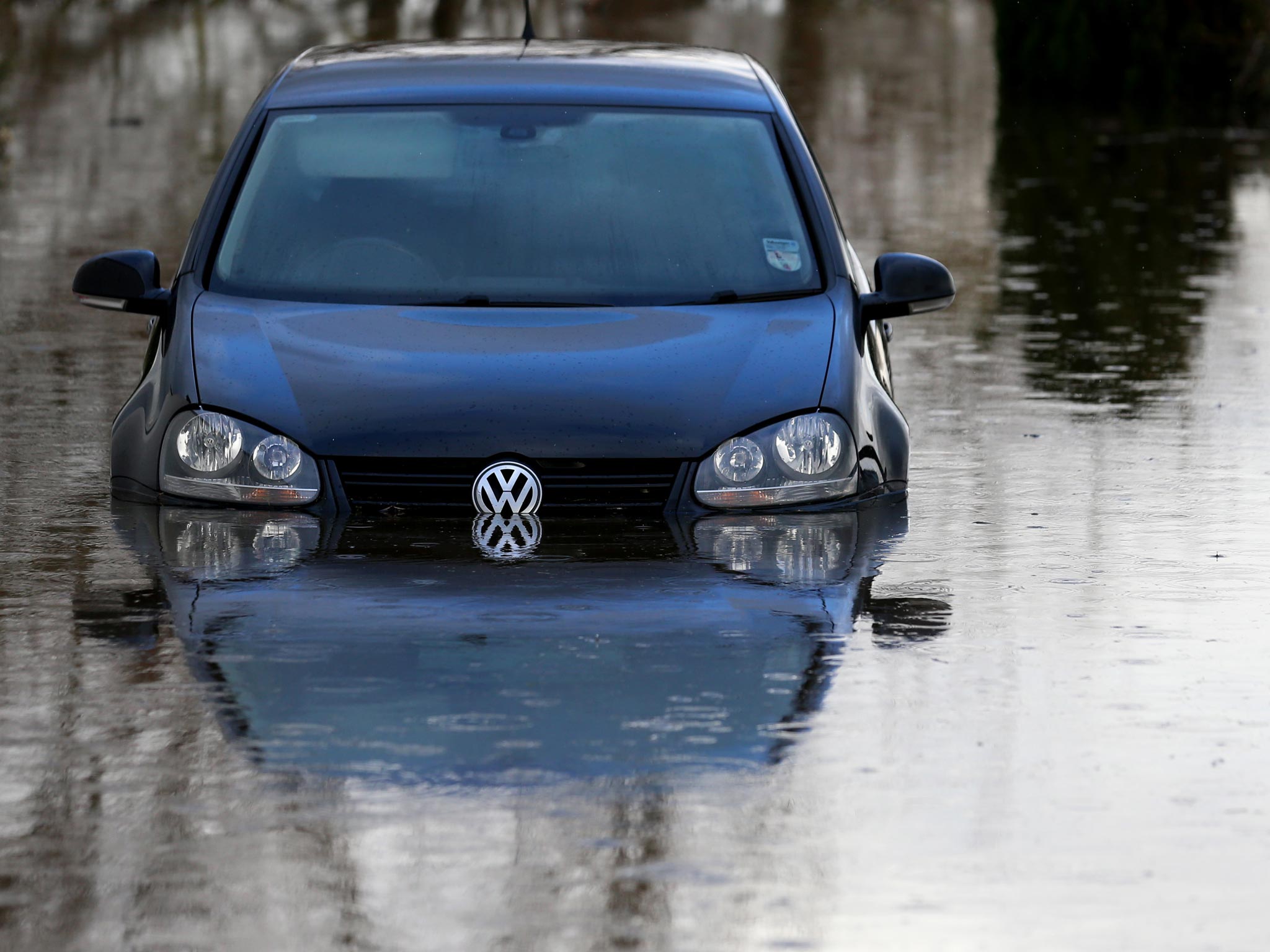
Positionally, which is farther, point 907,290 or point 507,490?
point 907,290

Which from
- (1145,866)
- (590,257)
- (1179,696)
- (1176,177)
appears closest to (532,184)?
(590,257)

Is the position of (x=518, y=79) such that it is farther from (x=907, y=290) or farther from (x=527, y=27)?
(x=527, y=27)

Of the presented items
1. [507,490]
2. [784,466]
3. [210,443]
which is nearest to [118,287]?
[210,443]

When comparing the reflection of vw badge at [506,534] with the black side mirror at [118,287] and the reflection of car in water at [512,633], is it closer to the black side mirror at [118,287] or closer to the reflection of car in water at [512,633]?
the reflection of car in water at [512,633]

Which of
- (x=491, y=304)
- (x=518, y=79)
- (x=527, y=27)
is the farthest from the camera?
(x=527, y=27)

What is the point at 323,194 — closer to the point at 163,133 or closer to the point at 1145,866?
the point at 1145,866

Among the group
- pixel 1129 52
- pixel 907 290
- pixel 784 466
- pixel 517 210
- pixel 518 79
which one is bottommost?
pixel 1129 52

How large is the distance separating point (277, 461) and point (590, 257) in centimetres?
114

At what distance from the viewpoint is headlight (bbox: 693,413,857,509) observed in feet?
23.8

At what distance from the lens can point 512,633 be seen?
21.6ft

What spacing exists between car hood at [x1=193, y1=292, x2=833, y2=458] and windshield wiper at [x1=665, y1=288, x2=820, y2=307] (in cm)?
11

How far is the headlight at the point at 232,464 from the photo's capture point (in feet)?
23.8

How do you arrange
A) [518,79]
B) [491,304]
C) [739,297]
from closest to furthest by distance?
[491,304], [739,297], [518,79]

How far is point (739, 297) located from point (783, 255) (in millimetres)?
283
